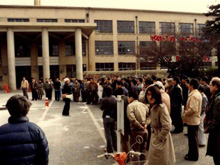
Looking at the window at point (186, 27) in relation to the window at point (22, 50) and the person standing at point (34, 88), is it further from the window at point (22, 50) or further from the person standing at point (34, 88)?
the person standing at point (34, 88)

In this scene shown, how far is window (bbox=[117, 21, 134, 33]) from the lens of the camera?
140 ft

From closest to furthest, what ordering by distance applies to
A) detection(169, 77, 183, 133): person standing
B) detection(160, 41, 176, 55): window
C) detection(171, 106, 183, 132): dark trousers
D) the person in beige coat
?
the person in beige coat, detection(169, 77, 183, 133): person standing, detection(171, 106, 183, 132): dark trousers, detection(160, 41, 176, 55): window

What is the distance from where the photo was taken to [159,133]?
418 cm

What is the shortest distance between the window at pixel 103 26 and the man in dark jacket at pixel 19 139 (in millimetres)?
39381

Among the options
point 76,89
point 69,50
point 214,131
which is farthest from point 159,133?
→ point 69,50

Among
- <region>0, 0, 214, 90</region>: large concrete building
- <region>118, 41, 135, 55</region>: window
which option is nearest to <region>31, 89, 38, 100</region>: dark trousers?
<region>0, 0, 214, 90</region>: large concrete building

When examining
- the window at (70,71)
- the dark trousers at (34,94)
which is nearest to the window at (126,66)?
the window at (70,71)

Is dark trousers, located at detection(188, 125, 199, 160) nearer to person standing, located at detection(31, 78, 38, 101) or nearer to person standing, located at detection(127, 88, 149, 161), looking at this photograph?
person standing, located at detection(127, 88, 149, 161)

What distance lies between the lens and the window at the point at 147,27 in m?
43.7

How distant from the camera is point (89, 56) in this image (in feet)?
134

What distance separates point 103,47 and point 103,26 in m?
3.75

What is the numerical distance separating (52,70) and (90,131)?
32237mm

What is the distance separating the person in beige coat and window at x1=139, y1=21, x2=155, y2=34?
4088 centimetres

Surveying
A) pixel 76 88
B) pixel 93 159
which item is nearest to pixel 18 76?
pixel 76 88
